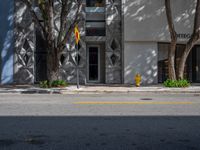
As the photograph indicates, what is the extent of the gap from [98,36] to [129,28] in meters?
2.09

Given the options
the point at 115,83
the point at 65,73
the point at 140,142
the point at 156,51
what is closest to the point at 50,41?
the point at 65,73

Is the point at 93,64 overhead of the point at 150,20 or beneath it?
beneath

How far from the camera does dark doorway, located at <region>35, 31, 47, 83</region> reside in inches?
970

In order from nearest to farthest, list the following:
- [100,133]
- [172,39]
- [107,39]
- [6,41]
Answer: [100,133] < [172,39] < [6,41] < [107,39]

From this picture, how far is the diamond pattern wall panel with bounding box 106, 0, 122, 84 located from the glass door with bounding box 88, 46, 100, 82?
900 mm

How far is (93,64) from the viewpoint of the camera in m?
25.1

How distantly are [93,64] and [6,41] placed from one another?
587cm

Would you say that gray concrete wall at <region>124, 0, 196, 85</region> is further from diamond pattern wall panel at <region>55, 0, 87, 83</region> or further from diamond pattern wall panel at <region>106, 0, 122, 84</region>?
diamond pattern wall panel at <region>55, 0, 87, 83</region>

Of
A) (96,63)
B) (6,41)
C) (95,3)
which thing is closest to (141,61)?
(96,63)

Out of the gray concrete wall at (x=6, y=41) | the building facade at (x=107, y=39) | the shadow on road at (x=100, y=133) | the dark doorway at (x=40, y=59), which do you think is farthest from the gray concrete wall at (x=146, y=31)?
the shadow on road at (x=100, y=133)

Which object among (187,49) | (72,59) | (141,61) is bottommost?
(141,61)

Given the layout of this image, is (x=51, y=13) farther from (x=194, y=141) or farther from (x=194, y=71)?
(x=194, y=141)

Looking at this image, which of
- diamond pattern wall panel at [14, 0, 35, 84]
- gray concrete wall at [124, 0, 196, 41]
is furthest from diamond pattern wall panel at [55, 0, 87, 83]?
gray concrete wall at [124, 0, 196, 41]

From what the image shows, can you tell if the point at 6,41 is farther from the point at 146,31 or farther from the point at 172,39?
the point at 172,39
